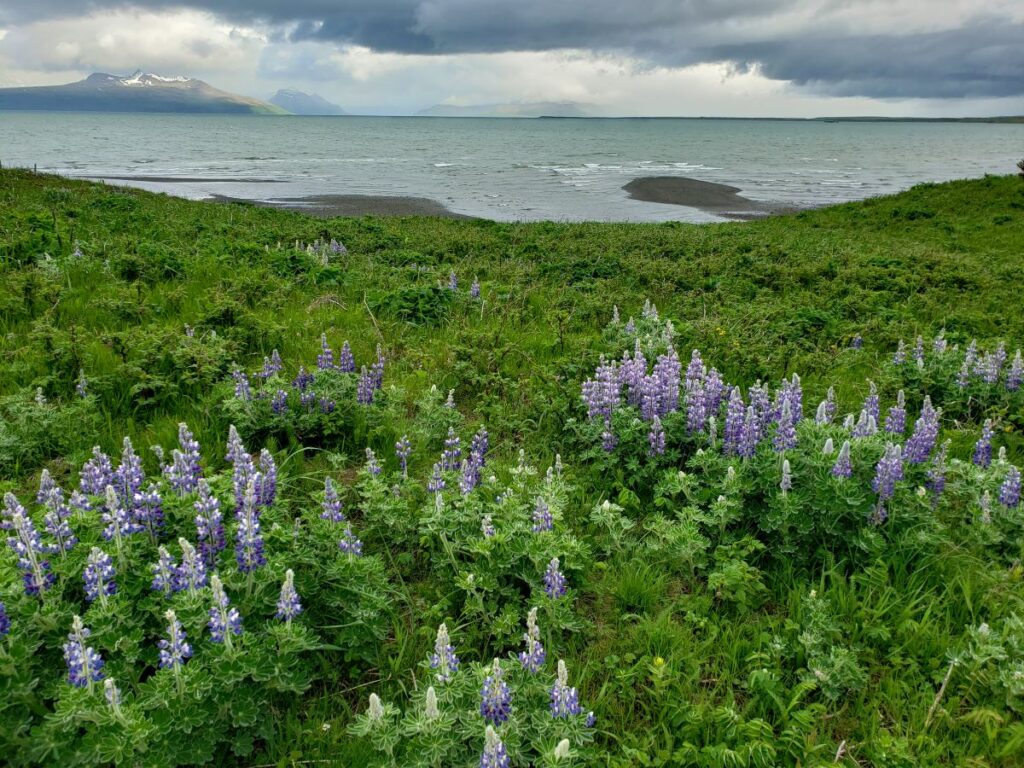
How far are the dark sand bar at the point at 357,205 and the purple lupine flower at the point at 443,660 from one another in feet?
98.6

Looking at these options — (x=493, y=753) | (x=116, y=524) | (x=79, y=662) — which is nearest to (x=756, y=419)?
(x=493, y=753)

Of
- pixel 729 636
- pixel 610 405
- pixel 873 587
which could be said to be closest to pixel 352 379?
pixel 610 405

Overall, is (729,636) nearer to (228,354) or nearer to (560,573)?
(560,573)

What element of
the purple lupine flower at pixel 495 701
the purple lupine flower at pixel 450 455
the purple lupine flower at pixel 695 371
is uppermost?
the purple lupine flower at pixel 695 371

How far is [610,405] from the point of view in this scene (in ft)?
17.0

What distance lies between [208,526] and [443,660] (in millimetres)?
1303

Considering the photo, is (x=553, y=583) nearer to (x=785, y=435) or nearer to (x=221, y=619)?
(x=221, y=619)

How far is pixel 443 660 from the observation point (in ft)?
8.55

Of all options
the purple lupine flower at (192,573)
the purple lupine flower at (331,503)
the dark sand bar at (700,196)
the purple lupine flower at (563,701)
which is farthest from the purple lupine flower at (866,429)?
the dark sand bar at (700,196)

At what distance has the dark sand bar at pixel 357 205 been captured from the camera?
32.8m

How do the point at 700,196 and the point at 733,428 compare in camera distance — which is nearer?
the point at 733,428

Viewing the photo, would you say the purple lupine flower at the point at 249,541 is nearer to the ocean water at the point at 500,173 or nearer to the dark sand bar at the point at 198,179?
the ocean water at the point at 500,173

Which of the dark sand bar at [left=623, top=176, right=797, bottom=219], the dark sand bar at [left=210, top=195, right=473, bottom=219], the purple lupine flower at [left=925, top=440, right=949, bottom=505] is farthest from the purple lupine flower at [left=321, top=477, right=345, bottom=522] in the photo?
the dark sand bar at [left=623, top=176, right=797, bottom=219]

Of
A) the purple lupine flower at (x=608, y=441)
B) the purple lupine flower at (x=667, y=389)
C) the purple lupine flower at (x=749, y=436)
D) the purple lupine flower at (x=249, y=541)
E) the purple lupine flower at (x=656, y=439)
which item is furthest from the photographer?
the purple lupine flower at (x=667, y=389)
